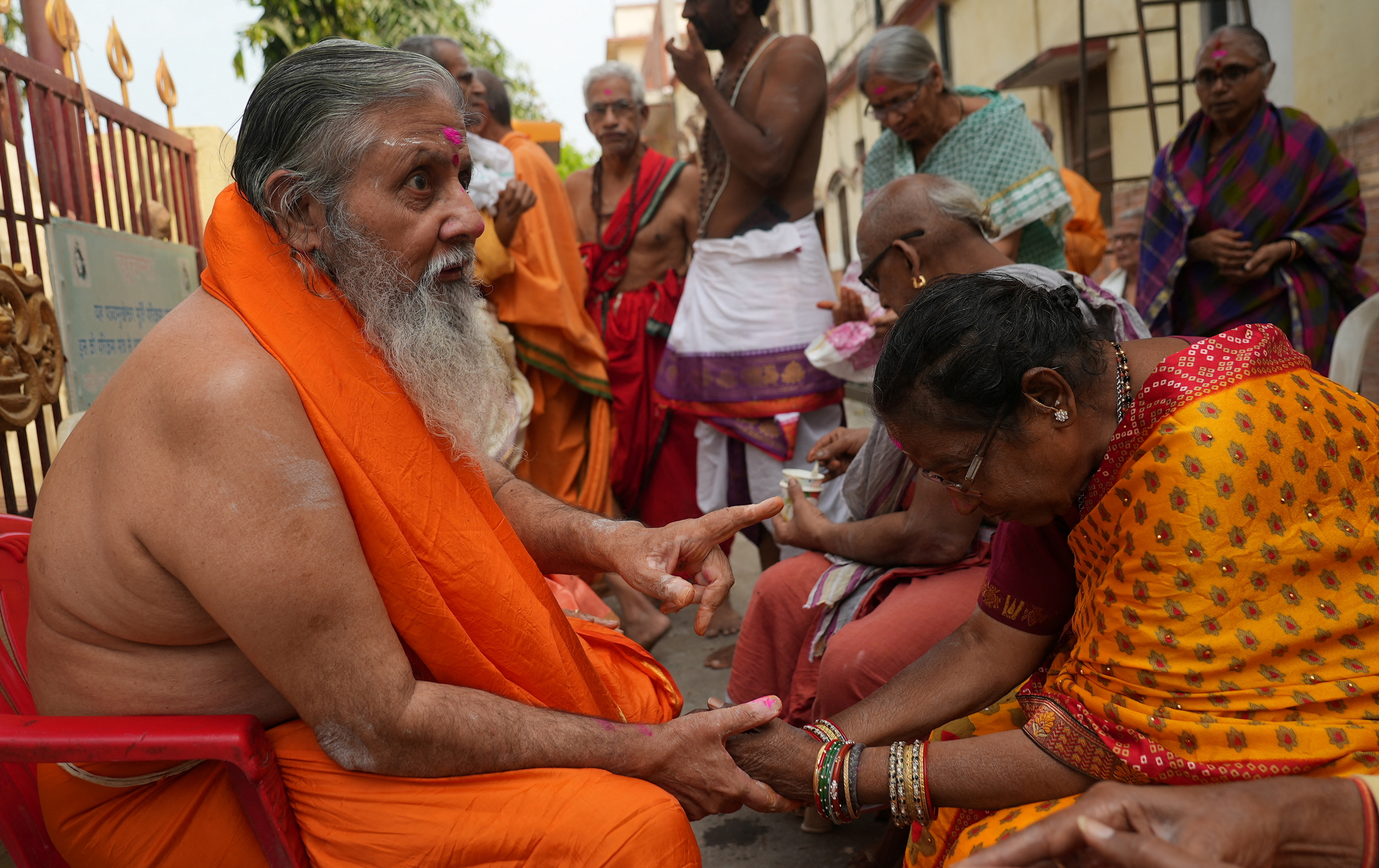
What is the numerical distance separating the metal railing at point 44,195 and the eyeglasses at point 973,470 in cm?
290

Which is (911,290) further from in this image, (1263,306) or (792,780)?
(1263,306)

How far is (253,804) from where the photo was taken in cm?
165

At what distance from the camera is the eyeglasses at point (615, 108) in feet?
17.2

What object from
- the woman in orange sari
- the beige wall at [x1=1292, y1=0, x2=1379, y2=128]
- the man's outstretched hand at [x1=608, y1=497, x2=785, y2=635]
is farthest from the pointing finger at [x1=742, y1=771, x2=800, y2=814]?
the beige wall at [x1=1292, y1=0, x2=1379, y2=128]

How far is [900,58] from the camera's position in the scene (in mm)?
3955

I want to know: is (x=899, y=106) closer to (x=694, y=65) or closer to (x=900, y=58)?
(x=900, y=58)

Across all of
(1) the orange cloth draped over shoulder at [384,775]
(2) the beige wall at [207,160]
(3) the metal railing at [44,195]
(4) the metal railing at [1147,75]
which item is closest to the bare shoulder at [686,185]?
(3) the metal railing at [44,195]

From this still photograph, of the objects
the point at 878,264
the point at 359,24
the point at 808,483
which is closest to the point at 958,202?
the point at 878,264

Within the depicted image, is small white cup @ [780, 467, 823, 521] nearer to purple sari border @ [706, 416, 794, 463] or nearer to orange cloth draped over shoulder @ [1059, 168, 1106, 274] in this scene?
purple sari border @ [706, 416, 794, 463]

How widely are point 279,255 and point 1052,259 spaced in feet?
9.62

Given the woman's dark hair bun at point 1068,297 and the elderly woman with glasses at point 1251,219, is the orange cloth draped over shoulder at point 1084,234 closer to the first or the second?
the elderly woman with glasses at point 1251,219

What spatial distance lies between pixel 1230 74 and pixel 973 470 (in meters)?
3.84

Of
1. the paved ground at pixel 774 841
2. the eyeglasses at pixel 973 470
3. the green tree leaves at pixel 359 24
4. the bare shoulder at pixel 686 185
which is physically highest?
the green tree leaves at pixel 359 24

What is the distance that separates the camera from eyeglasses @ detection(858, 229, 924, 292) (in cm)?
284
